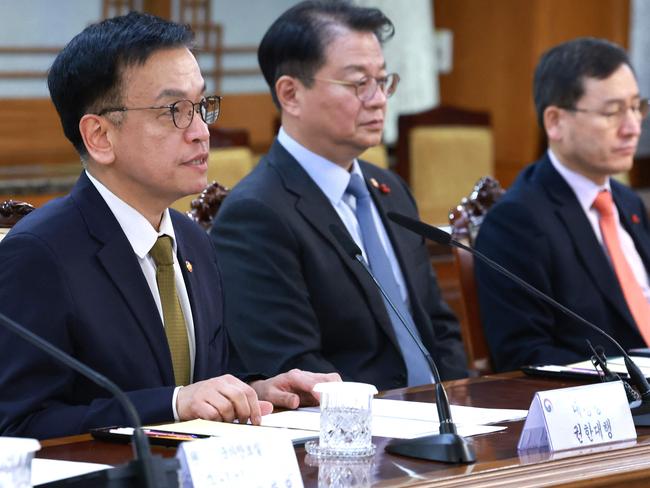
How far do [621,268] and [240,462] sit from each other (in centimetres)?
209

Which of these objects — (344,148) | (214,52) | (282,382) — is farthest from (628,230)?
(214,52)

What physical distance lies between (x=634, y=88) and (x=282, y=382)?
5.74 ft

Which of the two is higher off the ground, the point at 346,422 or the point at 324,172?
the point at 324,172

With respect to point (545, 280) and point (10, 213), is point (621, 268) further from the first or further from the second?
point (10, 213)

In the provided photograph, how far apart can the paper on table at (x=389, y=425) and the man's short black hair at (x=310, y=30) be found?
1.34 metres

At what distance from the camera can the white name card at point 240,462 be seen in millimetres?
1425

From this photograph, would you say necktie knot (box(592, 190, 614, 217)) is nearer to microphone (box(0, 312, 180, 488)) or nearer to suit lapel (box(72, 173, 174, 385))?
suit lapel (box(72, 173, 174, 385))

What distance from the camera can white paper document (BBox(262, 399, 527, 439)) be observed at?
1919 mm

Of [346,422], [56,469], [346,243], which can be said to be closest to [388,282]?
[346,243]

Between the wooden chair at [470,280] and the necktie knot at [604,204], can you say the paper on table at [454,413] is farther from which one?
the necktie knot at [604,204]

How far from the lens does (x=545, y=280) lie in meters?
3.21

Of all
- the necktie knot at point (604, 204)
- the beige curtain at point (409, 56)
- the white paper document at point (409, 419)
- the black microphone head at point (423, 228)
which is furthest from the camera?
the beige curtain at point (409, 56)

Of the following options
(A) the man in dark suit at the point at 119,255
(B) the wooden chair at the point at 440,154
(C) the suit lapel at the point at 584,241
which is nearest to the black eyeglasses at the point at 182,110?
(A) the man in dark suit at the point at 119,255

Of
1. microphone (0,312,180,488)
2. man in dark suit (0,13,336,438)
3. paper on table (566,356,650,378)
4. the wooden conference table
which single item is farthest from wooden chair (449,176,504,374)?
microphone (0,312,180,488)
